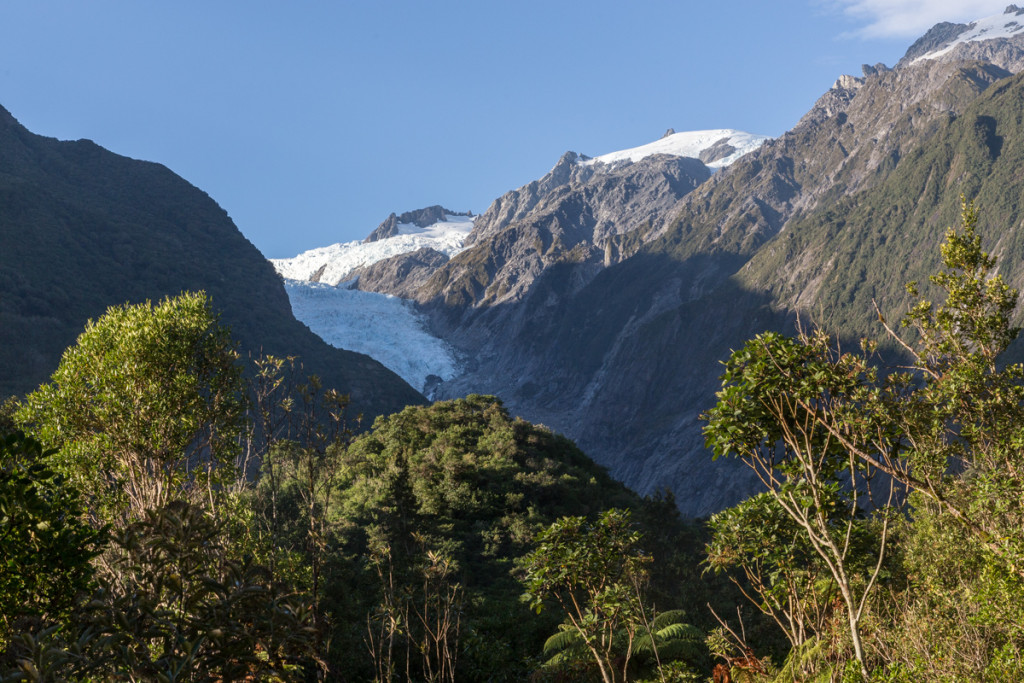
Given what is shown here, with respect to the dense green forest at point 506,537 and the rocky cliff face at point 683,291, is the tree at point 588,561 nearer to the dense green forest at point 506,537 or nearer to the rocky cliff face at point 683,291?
the dense green forest at point 506,537

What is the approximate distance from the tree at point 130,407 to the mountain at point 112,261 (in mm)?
55409

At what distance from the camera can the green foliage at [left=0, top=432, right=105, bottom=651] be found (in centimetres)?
711

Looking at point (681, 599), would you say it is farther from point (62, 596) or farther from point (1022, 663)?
point (62, 596)

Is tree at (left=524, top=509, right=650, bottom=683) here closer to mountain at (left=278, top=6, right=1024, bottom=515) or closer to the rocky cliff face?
the rocky cliff face

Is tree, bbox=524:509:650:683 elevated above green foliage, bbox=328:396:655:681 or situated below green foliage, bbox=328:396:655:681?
above

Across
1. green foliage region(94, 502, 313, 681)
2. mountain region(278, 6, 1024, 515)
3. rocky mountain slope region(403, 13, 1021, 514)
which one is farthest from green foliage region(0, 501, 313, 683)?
rocky mountain slope region(403, 13, 1021, 514)

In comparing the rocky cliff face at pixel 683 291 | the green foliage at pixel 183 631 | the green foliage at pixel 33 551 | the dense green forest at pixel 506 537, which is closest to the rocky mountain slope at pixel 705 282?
the rocky cliff face at pixel 683 291

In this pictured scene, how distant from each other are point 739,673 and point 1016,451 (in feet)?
20.2

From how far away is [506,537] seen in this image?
26.4m

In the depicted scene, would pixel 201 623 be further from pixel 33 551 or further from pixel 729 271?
pixel 729 271

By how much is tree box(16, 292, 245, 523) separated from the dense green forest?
0.19 ft

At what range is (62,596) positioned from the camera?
24.8 feet

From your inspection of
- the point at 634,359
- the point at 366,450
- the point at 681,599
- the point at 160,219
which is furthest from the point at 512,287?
the point at 681,599

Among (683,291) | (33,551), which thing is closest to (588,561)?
(33,551)
